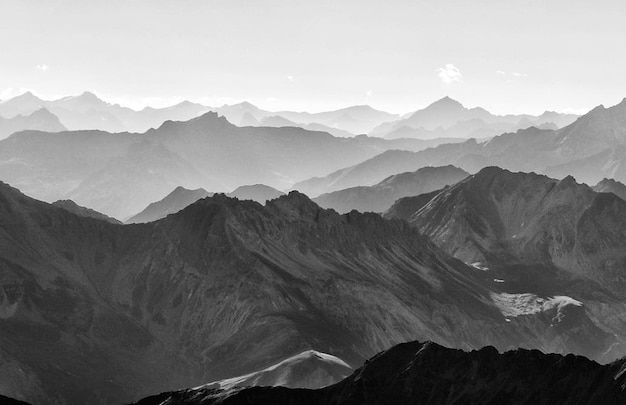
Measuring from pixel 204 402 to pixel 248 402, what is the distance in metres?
6.69

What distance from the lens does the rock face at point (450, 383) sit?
5773 inches

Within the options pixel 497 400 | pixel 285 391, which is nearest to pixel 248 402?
pixel 285 391

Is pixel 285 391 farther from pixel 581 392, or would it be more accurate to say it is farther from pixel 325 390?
pixel 581 392

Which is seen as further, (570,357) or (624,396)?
(570,357)

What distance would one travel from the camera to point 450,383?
154625mm

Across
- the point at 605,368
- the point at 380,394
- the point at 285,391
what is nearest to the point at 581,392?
the point at 605,368

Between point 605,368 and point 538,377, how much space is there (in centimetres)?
891

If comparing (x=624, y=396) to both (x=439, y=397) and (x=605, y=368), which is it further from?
(x=439, y=397)

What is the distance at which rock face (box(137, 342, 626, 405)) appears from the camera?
147 m

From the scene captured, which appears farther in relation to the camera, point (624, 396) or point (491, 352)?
point (491, 352)

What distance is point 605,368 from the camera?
476 feet

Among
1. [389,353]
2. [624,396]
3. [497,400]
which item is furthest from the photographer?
[389,353]

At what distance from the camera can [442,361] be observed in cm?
15750

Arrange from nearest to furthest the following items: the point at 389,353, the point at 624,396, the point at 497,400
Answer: the point at 624,396 < the point at 497,400 < the point at 389,353
